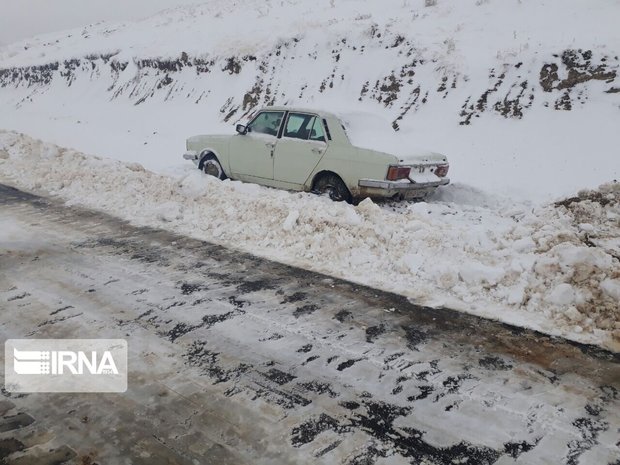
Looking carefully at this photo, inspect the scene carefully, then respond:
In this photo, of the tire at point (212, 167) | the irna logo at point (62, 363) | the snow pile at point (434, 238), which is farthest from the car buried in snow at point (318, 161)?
the irna logo at point (62, 363)

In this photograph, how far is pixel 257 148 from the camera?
8.84 m

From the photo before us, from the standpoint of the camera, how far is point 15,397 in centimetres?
327

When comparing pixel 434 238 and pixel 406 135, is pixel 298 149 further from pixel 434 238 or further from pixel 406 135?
pixel 406 135

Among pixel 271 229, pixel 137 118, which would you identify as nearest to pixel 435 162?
pixel 271 229

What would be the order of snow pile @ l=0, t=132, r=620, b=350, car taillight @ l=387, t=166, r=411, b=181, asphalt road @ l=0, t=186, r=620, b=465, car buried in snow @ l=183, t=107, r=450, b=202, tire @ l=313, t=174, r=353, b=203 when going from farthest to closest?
tire @ l=313, t=174, r=353, b=203 < car buried in snow @ l=183, t=107, r=450, b=202 < car taillight @ l=387, t=166, r=411, b=181 < snow pile @ l=0, t=132, r=620, b=350 < asphalt road @ l=0, t=186, r=620, b=465

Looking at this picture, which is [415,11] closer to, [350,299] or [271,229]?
[271,229]

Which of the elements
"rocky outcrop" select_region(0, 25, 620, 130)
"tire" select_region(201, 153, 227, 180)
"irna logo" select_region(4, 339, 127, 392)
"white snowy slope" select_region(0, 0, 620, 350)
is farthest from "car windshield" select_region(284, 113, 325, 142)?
"irna logo" select_region(4, 339, 127, 392)

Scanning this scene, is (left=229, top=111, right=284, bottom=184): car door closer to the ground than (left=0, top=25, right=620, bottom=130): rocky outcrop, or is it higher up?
closer to the ground

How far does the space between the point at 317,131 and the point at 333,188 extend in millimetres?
1025

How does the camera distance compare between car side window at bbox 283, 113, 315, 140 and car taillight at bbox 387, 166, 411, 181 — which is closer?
car taillight at bbox 387, 166, 411, 181

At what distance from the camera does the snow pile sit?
471cm

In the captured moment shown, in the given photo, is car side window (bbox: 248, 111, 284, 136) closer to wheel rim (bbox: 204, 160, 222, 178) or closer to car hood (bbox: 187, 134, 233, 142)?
car hood (bbox: 187, 134, 233, 142)

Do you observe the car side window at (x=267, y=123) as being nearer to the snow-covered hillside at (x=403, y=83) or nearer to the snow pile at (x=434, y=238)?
the snow pile at (x=434, y=238)

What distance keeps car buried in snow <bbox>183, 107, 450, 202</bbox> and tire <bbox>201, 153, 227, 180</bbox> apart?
0.20 m
